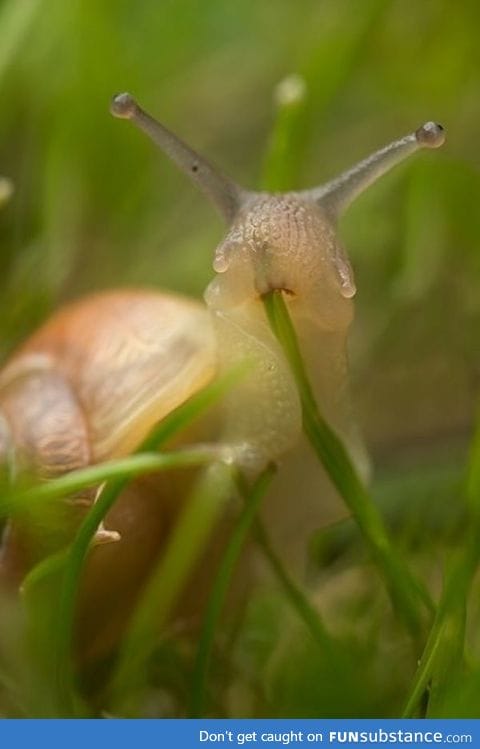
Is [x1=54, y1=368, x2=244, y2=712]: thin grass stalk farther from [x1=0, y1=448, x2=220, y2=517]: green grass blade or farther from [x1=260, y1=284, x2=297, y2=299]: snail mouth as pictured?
[x1=260, y1=284, x2=297, y2=299]: snail mouth

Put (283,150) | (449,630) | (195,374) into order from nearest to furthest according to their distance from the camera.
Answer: (449,630) → (195,374) → (283,150)

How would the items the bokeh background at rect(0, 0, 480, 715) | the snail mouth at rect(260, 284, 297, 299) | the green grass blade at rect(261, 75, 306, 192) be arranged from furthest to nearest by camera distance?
1. the bokeh background at rect(0, 0, 480, 715)
2. the green grass blade at rect(261, 75, 306, 192)
3. the snail mouth at rect(260, 284, 297, 299)

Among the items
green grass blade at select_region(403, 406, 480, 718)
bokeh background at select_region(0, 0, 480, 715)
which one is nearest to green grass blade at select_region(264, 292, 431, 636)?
green grass blade at select_region(403, 406, 480, 718)

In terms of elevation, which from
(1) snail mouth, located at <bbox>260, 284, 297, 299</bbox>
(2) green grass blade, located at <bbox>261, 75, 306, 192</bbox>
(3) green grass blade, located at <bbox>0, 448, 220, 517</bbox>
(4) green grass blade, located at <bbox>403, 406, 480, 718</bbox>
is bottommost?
(4) green grass blade, located at <bbox>403, 406, 480, 718</bbox>

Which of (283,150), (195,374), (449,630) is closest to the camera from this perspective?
(449,630)

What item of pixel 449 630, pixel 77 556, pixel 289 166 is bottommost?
pixel 449 630

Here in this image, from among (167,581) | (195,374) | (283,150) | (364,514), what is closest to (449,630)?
(364,514)

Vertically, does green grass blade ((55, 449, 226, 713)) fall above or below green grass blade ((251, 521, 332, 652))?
above

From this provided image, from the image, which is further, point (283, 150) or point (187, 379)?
point (283, 150)

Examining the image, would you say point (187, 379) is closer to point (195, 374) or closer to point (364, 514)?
point (195, 374)
